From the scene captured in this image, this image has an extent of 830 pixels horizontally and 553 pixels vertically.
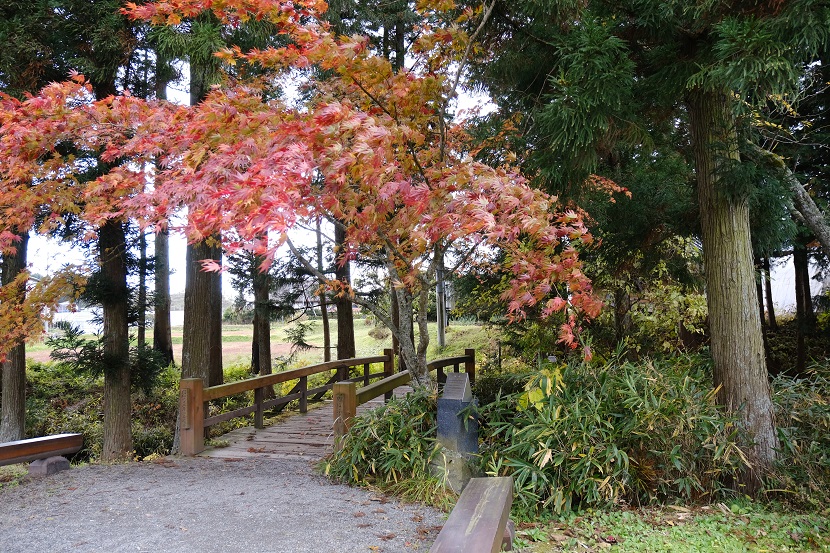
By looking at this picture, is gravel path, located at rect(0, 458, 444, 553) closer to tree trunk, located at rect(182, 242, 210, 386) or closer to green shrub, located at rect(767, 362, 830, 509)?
tree trunk, located at rect(182, 242, 210, 386)

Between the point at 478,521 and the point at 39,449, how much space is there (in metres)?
4.80

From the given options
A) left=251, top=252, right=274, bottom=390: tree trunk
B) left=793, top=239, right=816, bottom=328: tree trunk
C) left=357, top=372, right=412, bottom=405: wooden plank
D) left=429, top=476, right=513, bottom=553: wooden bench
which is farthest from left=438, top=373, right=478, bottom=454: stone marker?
left=793, top=239, right=816, bottom=328: tree trunk

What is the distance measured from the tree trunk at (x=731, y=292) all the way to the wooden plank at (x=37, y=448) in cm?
638

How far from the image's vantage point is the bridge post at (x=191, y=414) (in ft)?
20.4

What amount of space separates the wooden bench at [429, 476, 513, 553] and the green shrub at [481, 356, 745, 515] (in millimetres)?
1349

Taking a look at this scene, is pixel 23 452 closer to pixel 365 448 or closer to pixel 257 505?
pixel 257 505

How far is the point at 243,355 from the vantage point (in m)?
21.0

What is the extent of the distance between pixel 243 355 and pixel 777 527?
19400mm

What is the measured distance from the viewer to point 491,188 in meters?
4.00

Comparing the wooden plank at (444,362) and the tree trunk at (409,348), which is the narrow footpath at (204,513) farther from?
the wooden plank at (444,362)

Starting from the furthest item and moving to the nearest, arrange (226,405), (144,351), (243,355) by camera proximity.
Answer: (243,355)
(226,405)
(144,351)

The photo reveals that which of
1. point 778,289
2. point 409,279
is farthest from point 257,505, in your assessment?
point 778,289

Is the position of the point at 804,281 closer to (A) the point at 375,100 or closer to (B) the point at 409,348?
(B) the point at 409,348

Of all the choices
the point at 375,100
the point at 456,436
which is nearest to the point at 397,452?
the point at 456,436
